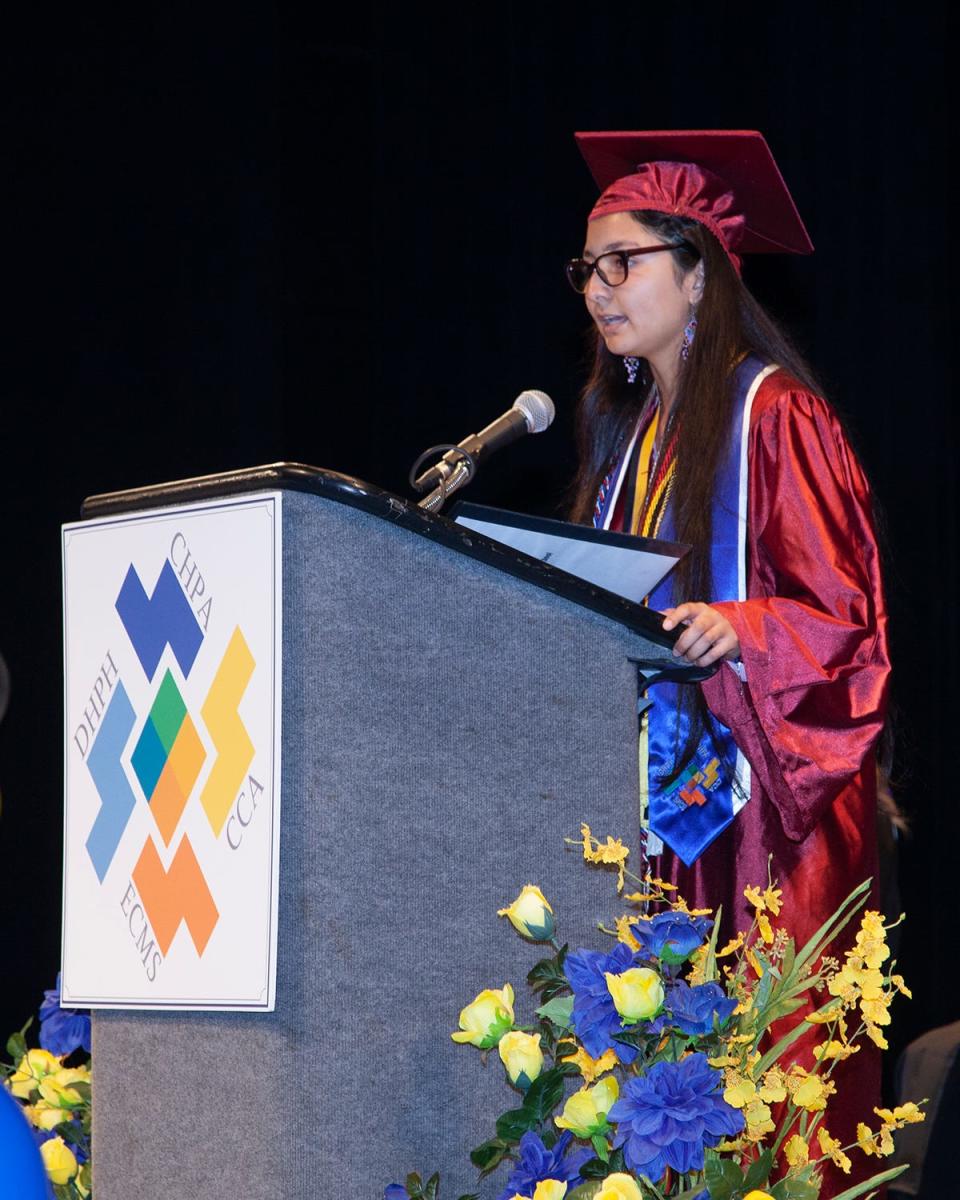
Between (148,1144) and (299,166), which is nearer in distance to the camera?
(148,1144)

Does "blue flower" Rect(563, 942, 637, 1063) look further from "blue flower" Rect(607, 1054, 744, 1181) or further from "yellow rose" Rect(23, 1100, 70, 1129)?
"yellow rose" Rect(23, 1100, 70, 1129)

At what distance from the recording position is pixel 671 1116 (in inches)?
45.3

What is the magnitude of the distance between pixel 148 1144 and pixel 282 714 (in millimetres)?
371

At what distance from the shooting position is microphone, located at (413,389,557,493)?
5.22ft

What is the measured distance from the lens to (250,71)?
11.6 feet

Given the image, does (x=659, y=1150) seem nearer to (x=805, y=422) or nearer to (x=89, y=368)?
(x=805, y=422)

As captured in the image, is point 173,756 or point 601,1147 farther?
point 173,756

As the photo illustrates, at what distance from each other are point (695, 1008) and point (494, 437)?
2.20 feet

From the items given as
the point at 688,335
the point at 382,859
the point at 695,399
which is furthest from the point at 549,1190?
the point at 688,335

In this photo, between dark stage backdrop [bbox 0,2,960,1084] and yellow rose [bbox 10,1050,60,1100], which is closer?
yellow rose [bbox 10,1050,60,1100]

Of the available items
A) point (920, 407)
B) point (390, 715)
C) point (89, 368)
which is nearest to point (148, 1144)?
point (390, 715)

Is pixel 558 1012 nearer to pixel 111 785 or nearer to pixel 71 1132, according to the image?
pixel 111 785

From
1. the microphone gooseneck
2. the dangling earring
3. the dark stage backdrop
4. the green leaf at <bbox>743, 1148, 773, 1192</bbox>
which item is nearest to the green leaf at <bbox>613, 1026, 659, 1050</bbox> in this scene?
the green leaf at <bbox>743, 1148, 773, 1192</bbox>

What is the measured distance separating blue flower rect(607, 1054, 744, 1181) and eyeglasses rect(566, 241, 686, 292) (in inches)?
48.8
